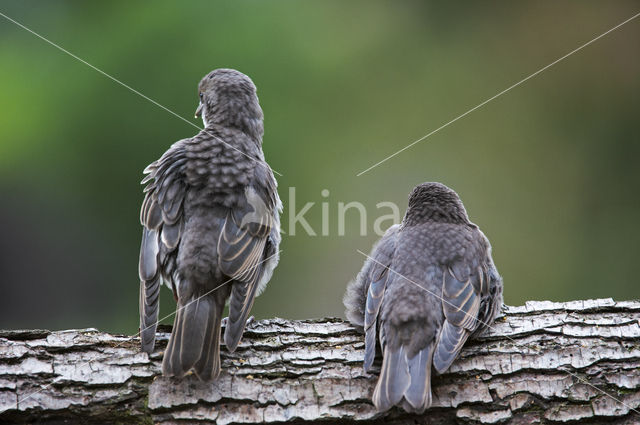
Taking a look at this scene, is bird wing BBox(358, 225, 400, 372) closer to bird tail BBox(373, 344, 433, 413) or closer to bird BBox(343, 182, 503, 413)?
bird BBox(343, 182, 503, 413)

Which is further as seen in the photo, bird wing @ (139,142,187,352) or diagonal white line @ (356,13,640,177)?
diagonal white line @ (356,13,640,177)

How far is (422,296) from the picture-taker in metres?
4.49

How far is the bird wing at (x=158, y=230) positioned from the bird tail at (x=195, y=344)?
218 millimetres

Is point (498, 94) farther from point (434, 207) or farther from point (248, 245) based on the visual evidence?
point (248, 245)

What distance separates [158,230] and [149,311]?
651 millimetres

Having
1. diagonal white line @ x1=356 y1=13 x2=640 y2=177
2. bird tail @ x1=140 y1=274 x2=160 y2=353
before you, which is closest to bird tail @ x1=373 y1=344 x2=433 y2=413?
bird tail @ x1=140 y1=274 x2=160 y2=353

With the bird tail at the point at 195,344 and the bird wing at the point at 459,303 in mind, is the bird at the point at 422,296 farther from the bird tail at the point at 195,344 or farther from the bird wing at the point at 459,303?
the bird tail at the point at 195,344

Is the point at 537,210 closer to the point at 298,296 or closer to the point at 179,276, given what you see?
the point at 298,296

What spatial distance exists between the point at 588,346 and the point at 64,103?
5.93 m

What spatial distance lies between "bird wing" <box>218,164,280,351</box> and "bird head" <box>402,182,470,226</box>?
43.4 inches

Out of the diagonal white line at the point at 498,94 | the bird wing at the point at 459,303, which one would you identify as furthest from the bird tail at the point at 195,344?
the diagonal white line at the point at 498,94

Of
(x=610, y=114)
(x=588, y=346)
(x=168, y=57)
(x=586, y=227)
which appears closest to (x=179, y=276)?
(x=588, y=346)

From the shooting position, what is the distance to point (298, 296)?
7328mm

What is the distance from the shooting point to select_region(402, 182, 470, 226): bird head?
523 cm
